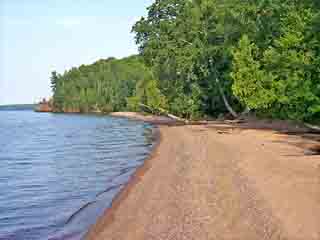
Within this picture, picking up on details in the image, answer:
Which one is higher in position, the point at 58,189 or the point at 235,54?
the point at 235,54

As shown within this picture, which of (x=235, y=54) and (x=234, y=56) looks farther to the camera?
(x=234, y=56)

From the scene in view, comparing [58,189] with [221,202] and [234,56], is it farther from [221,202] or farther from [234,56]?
[234,56]

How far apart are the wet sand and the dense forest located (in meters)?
14.1

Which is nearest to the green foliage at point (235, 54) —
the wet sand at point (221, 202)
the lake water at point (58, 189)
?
the lake water at point (58, 189)

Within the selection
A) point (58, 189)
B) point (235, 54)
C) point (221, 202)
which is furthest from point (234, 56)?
point (221, 202)

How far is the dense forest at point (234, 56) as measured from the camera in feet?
102

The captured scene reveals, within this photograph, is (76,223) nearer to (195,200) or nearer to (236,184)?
(195,200)

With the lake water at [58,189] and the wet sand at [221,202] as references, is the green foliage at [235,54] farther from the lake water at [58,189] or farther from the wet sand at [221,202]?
the wet sand at [221,202]

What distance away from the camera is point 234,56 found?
1731 inches

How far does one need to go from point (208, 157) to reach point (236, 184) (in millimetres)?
6951

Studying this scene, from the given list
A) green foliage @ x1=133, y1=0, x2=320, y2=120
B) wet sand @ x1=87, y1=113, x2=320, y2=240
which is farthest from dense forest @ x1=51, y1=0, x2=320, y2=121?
wet sand @ x1=87, y1=113, x2=320, y2=240

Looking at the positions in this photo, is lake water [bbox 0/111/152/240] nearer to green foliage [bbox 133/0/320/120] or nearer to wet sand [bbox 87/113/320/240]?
wet sand [bbox 87/113/320/240]

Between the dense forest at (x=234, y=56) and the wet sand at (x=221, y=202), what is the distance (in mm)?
14146

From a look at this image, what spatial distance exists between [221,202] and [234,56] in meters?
34.2
